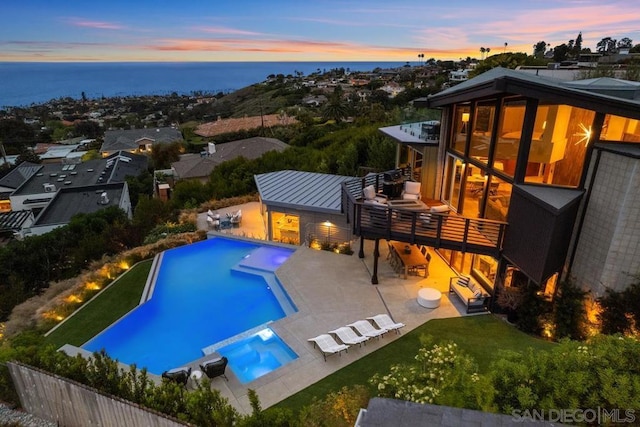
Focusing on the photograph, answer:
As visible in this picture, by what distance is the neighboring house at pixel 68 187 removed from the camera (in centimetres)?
3475

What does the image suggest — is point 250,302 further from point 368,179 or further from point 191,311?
point 368,179

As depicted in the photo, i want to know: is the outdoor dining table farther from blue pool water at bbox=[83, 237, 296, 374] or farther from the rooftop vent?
the rooftop vent

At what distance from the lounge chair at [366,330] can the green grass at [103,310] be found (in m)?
8.47

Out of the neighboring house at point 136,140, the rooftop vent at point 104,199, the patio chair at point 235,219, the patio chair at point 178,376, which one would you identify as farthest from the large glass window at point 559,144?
the neighboring house at point 136,140

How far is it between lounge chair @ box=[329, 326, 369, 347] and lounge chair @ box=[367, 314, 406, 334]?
0.81 metres

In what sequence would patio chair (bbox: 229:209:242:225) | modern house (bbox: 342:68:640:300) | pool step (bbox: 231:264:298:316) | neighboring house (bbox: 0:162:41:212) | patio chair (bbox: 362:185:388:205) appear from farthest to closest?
neighboring house (bbox: 0:162:41:212) → patio chair (bbox: 229:209:242:225) → patio chair (bbox: 362:185:388:205) → pool step (bbox: 231:264:298:316) → modern house (bbox: 342:68:640:300)

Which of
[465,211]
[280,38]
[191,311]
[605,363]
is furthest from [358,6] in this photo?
[280,38]

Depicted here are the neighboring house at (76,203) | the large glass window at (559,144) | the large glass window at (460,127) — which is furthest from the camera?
the neighboring house at (76,203)

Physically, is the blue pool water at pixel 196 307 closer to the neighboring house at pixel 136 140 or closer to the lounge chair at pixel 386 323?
the lounge chair at pixel 386 323

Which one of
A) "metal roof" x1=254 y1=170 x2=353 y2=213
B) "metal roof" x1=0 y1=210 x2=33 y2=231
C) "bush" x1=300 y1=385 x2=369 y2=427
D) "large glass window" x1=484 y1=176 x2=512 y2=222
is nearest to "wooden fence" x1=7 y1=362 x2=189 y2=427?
"bush" x1=300 y1=385 x2=369 y2=427

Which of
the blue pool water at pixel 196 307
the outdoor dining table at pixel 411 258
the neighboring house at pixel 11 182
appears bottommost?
the neighboring house at pixel 11 182

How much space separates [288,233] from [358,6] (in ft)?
134

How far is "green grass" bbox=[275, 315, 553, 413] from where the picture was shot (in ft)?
28.8

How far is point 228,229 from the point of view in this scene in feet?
68.5
